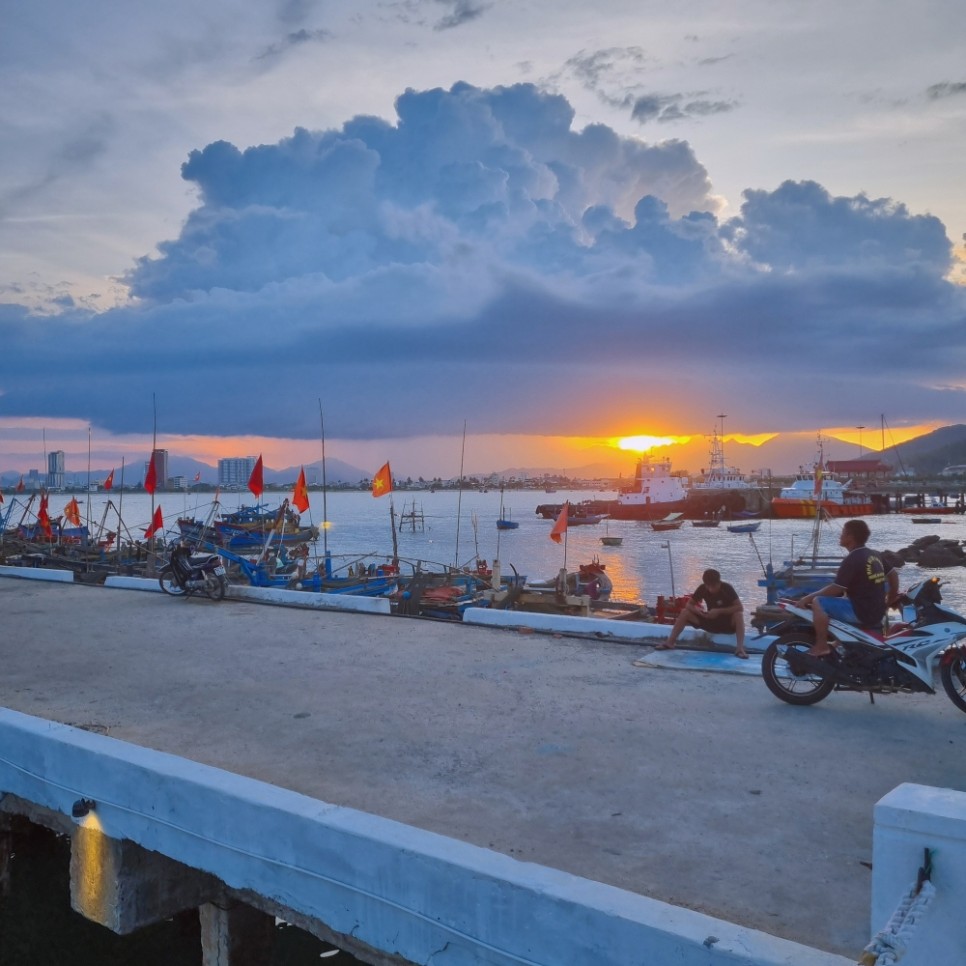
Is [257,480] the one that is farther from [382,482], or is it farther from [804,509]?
[804,509]

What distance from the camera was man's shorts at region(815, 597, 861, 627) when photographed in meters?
6.52

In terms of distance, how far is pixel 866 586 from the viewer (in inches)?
256

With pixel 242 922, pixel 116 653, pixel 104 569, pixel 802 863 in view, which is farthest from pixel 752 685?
pixel 104 569

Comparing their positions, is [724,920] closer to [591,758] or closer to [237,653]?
[591,758]

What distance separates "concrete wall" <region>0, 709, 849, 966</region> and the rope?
0.22m

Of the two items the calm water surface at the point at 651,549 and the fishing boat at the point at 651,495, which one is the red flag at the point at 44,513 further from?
the fishing boat at the point at 651,495

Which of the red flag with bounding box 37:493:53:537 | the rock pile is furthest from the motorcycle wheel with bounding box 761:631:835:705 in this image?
the rock pile

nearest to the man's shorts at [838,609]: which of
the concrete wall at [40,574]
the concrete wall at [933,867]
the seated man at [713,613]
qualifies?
the seated man at [713,613]

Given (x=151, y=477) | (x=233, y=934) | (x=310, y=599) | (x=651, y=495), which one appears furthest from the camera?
(x=651, y=495)

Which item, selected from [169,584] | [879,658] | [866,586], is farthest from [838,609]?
[169,584]

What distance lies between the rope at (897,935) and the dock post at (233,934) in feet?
13.7

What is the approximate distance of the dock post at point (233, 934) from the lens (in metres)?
5.41

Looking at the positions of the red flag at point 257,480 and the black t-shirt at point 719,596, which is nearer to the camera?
the black t-shirt at point 719,596

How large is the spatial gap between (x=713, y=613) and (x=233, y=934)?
5688 mm
